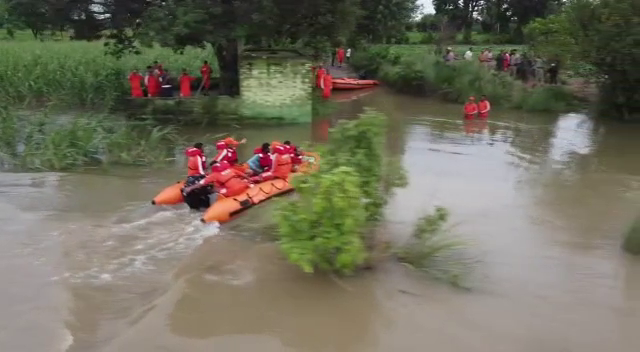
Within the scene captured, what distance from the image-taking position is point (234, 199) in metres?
10.5

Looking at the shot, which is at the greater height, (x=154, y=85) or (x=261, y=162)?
(x=154, y=85)

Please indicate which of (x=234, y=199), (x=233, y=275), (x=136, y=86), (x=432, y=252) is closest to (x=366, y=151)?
(x=432, y=252)

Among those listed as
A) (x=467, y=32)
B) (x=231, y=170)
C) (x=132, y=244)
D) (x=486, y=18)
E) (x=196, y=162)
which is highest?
(x=486, y=18)

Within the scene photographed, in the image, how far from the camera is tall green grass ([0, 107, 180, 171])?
13320 mm

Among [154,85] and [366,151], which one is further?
[154,85]

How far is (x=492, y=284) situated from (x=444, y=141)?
31.5ft

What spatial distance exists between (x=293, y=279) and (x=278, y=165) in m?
3.84

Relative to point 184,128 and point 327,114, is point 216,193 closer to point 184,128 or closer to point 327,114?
point 184,128

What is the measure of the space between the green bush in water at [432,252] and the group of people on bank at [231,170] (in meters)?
3.43

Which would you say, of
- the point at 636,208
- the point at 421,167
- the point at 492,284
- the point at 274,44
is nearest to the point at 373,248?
the point at 492,284

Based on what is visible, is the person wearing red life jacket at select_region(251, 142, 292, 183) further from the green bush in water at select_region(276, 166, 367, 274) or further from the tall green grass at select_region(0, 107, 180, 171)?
the green bush in water at select_region(276, 166, 367, 274)

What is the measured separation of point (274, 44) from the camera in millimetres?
19844

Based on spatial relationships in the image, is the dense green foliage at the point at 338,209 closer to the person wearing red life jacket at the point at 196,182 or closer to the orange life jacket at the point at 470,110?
the person wearing red life jacket at the point at 196,182

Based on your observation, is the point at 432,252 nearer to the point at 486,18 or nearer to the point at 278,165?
the point at 278,165
